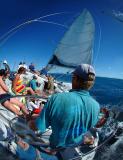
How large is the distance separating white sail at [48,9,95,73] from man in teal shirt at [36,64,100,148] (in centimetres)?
1366

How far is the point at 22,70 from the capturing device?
23.9ft

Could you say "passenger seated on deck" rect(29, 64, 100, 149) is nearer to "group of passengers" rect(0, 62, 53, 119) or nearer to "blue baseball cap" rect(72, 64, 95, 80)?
"blue baseball cap" rect(72, 64, 95, 80)

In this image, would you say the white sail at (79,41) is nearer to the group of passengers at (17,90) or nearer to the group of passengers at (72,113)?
the group of passengers at (17,90)

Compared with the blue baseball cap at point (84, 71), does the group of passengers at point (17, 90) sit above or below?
below

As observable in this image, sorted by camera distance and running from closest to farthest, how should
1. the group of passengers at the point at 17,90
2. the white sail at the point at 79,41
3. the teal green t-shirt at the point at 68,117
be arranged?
1. the teal green t-shirt at the point at 68,117
2. the group of passengers at the point at 17,90
3. the white sail at the point at 79,41

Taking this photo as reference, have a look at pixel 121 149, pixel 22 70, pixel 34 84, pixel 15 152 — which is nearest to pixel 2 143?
pixel 15 152

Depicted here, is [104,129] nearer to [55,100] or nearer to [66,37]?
[55,100]

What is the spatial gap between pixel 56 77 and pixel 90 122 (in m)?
10.2

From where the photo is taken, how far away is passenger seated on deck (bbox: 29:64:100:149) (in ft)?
7.72

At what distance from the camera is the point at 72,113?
94.5 inches

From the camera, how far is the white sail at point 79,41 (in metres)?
17.7

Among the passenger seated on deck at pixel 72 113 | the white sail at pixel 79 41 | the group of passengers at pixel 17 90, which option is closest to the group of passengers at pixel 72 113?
the passenger seated on deck at pixel 72 113

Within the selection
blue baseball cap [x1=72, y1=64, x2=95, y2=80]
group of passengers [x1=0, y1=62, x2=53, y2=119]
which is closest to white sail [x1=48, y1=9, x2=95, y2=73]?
group of passengers [x1=0, y1=62, x2=53, y2=119]

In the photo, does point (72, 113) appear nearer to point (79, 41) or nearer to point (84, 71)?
point (84, 71)
